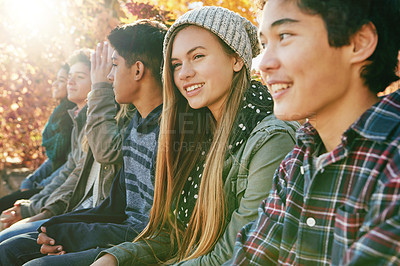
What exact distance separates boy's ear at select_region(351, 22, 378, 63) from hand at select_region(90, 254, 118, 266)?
158 cm

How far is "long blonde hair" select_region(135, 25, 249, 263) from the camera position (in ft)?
6.75

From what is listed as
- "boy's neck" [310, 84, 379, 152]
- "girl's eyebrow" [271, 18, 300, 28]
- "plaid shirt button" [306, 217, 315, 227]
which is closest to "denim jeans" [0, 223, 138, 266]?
"plaid shirt button" [306, 217, 315, 227]

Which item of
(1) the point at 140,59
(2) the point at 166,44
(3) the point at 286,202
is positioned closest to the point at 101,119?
(1) the point at 140,59

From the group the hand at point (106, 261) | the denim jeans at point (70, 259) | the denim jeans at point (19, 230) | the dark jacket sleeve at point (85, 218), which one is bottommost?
the denim jeans at point (19, 230)

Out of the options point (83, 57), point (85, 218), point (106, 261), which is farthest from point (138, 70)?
point (83, 57)

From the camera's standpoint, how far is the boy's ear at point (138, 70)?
3047 millimetres

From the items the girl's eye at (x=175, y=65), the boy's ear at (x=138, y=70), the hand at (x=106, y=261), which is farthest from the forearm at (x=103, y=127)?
the hand at (x=106, y=261)

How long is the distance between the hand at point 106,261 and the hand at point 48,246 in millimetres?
479

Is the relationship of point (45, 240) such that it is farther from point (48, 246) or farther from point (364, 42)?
point (364, 42)

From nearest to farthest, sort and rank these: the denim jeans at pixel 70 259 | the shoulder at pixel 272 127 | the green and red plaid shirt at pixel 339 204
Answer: the green and red plaid shirt at pixel 339 204
the shoulder at pixel 272 127
the denim jeans at pixel 70 259

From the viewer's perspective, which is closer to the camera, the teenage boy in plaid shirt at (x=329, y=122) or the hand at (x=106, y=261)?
the teenage boy in plaid shirt at (x=329, y=122)

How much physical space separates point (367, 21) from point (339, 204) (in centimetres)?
65

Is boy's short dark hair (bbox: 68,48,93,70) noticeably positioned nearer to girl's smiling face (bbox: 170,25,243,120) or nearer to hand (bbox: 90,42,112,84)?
hand (bbox: 90,42,112,84)

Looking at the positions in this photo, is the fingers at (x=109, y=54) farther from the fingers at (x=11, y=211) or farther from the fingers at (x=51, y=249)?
the fingers at (x=11, y=211)
